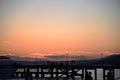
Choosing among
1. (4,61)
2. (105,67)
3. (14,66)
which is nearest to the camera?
(105,67)

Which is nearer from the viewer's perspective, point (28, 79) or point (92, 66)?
point (28, 79)

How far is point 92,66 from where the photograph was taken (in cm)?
7844

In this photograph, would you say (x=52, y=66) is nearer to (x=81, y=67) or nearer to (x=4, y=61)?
(x=81, y=67)

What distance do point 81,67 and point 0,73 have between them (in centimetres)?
1865

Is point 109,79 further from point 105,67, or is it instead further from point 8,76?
point 8,76

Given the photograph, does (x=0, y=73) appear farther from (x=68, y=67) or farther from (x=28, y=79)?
(x=28, y=79)

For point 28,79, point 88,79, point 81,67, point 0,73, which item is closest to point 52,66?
point 81,67

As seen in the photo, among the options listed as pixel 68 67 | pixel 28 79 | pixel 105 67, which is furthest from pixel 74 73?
pixel 28 79

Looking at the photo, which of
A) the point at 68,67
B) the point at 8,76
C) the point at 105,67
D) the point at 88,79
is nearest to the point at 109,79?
the point at 88,79

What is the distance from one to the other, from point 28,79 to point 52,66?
28842mm

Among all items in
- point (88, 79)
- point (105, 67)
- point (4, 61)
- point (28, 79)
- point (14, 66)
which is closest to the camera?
point (28, 79)

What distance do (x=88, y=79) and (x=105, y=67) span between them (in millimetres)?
16792

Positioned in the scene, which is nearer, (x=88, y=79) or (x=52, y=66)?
(x=88, y=79)

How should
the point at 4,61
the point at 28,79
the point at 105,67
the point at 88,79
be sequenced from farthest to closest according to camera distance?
the point at 4,61, the point at 105,67, the point at 88,79, the point at 28,79
